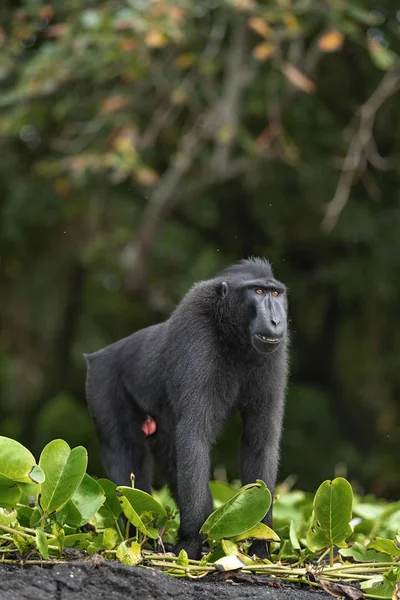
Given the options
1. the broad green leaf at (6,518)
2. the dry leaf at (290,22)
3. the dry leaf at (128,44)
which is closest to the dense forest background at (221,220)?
the dry leaf at (128,44)

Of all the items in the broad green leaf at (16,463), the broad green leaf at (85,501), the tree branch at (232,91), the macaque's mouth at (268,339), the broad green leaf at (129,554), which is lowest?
the tree branch at (232,91)

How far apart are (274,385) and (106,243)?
7.18 m

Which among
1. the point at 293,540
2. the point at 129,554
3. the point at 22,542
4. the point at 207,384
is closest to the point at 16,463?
the point at 22,542

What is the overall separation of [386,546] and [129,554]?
1014mm

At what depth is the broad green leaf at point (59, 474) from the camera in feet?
10.6

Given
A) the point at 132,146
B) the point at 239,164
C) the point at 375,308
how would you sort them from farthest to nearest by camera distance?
1. the point at 375,308
2. the point at 239,164
3. the point at 132,146

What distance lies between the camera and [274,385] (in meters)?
4.28

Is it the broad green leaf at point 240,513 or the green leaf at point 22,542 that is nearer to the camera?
the green leaf at point 22,542

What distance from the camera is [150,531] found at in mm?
3479

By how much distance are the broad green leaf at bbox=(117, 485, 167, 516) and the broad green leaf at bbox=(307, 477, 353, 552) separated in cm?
60

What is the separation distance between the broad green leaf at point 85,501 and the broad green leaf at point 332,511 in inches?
32.3

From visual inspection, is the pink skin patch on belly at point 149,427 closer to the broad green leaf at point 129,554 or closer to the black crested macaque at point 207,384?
the black crested macaque at point 207,384

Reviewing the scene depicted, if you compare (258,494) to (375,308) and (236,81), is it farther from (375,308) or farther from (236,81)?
(375,308)

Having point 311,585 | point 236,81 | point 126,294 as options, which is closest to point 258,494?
point 311,585
